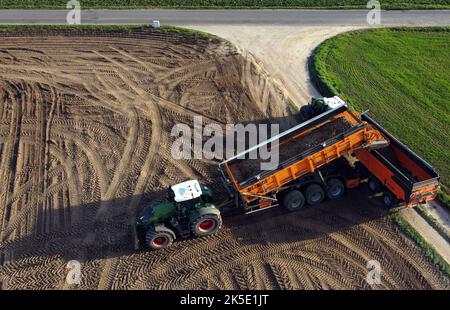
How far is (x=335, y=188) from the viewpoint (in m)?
17.7

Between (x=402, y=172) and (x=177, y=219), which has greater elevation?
(x=402, y=172)

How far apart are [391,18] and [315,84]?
39.0 feet

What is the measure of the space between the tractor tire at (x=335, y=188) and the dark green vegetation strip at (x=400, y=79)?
4.66m

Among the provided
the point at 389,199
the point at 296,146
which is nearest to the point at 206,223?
the point at 296,146

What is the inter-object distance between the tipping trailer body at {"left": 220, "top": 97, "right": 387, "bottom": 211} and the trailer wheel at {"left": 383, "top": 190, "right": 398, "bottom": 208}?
196 cm

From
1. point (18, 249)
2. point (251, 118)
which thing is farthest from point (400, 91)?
point (18, 249)

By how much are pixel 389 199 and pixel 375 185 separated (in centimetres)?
86

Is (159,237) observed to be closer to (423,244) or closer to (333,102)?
(423,244)

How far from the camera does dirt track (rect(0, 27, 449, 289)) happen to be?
15.5m

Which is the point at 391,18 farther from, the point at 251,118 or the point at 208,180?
the point at 208,180

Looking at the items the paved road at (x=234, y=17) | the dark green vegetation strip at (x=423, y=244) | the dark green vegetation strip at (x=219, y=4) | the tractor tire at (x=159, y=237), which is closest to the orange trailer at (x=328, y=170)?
the dark green vegetation strip at (x=423, y=244)

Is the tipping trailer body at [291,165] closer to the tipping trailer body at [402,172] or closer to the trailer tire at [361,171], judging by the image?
the tipping trailer body at [402,172]
